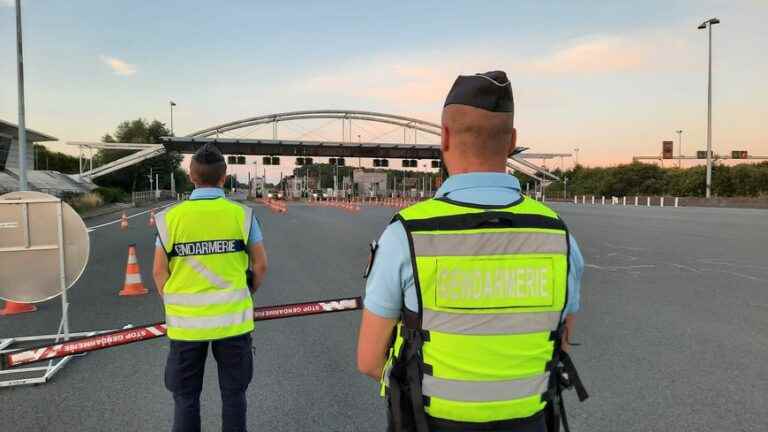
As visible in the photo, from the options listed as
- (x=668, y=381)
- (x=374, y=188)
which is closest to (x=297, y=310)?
(x=668, y=381)

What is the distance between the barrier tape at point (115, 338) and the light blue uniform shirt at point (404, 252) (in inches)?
97.4

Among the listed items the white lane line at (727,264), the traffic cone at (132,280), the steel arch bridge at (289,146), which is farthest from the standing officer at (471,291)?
the steel arch bridge at (289,146)

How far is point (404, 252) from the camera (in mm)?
1592

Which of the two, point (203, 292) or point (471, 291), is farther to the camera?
point (203, 292)

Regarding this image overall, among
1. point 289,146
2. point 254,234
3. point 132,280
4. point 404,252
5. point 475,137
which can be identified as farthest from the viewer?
point 289,146

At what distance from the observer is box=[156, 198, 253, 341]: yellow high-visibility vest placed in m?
2.99

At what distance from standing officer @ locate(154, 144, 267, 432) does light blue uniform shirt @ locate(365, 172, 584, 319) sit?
163 centimetres

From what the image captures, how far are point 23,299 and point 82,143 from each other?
2566 inches

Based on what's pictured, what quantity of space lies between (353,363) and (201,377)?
202 centimetres

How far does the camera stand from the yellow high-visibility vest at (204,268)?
2.99 metres

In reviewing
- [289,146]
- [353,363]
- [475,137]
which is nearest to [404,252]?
[475,137]

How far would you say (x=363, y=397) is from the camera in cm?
409

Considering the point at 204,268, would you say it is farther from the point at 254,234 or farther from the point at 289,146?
the point at 289,146

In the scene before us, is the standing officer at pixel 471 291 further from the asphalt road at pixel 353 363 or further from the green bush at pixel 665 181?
the green bush at pixel 665 181
